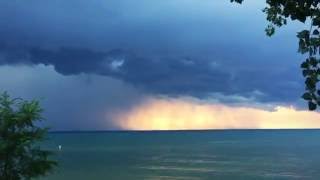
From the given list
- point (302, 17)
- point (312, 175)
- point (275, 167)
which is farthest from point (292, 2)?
point (275, 167)

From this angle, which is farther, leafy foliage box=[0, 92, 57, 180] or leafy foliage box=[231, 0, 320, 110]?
leafy foliage box=[0, 92, 57, 180]

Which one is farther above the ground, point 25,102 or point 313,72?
point 25,102

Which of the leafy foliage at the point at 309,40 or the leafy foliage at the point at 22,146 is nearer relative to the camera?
the leafy foliage at the point at 309,40

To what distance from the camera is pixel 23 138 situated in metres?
21.8

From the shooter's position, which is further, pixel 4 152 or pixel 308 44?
pixel 4 152

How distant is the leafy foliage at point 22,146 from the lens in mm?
21484

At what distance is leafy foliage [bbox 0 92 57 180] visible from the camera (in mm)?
21484

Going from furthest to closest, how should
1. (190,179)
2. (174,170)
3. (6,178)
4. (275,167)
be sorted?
(275,167) < (174,170) < (190,179) < (6,178)

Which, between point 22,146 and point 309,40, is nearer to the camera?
point 309,40

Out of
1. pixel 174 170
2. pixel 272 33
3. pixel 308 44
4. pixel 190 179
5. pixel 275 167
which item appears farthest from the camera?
pixel 275 167

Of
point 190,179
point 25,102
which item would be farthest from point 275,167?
point 25,102

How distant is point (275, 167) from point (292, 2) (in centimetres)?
9819

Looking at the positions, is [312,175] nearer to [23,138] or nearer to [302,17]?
[23,138]

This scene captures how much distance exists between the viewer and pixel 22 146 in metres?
21.5
